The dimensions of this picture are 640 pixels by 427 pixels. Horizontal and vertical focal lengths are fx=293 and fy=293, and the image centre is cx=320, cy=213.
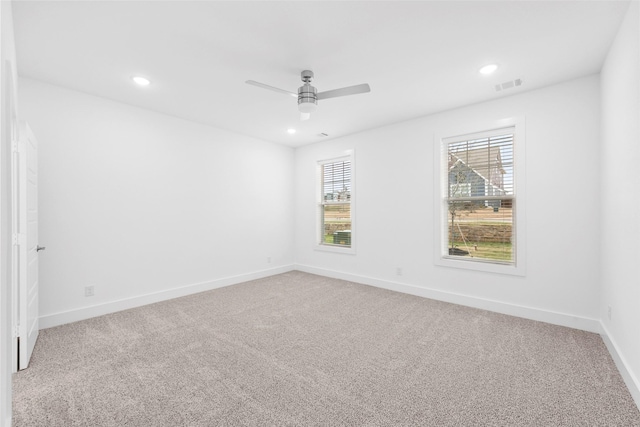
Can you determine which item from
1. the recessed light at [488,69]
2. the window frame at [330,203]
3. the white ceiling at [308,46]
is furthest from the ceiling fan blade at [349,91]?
the window frame at [330,203]

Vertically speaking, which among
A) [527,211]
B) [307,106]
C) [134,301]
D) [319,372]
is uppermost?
[307,106]

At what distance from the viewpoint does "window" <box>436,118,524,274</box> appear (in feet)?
11.8

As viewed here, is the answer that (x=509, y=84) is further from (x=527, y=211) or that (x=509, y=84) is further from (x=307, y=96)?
(x=307, y=96)

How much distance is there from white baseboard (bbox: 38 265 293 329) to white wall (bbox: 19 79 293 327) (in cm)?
1

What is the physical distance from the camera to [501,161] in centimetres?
367

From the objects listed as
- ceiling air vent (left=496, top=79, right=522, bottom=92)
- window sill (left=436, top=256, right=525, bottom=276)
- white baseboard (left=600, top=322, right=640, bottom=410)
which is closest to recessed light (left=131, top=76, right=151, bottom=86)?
ceiling air vent (left=496, top=79, right=522, bottom=92)

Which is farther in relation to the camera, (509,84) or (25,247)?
(509,84)

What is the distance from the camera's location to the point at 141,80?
3.11 m

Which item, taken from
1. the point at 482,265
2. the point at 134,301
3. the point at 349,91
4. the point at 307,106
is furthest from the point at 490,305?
the point at 134,301

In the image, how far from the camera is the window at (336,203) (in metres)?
5.45

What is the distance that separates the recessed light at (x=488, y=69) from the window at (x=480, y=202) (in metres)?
0.93

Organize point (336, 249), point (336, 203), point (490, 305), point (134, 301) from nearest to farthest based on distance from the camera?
point (490, 305)
point (134, 301)
point (336, 249)
point (336, 203)

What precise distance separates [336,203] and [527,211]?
3048 mm

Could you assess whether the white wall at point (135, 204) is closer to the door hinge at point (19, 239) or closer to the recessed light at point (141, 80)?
the recessed light at point (141, 80)
